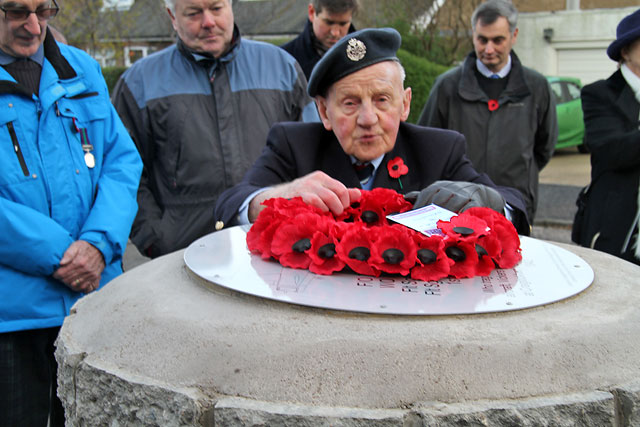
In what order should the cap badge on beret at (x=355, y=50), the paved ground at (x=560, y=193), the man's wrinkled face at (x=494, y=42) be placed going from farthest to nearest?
the paved ground at (x=560, y=193), the man's wrinkled face at (x=494, y=42), the cap badge on beret at (x=355, y=50)

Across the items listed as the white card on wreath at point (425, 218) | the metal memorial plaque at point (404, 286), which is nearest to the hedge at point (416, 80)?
the white card on wreath at point (425, 218)

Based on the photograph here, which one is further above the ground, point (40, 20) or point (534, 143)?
point (40, 20)

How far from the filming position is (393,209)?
2.18 m

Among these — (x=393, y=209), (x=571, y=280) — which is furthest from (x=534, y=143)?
(x=571, y=280)

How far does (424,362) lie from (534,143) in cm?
338

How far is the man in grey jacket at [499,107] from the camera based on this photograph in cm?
427

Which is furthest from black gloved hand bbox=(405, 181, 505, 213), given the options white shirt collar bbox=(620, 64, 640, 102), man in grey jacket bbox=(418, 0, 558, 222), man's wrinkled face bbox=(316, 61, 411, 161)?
man in grey jacket bbox=(418, 0, 558, 222)

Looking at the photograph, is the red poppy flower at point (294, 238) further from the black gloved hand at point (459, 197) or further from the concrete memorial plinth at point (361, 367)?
the black gloved hand at point (459, 197)

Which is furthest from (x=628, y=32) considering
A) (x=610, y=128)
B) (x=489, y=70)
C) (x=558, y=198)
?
(x=558, y=198)

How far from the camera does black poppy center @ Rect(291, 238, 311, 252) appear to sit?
1813mm

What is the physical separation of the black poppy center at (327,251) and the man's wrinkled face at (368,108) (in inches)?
27.2

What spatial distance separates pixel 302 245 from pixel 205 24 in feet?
5.99

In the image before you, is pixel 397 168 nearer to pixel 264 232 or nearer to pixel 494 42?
pixel 264 232

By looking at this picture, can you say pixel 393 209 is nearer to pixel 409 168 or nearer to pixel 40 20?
pixel 409 168
